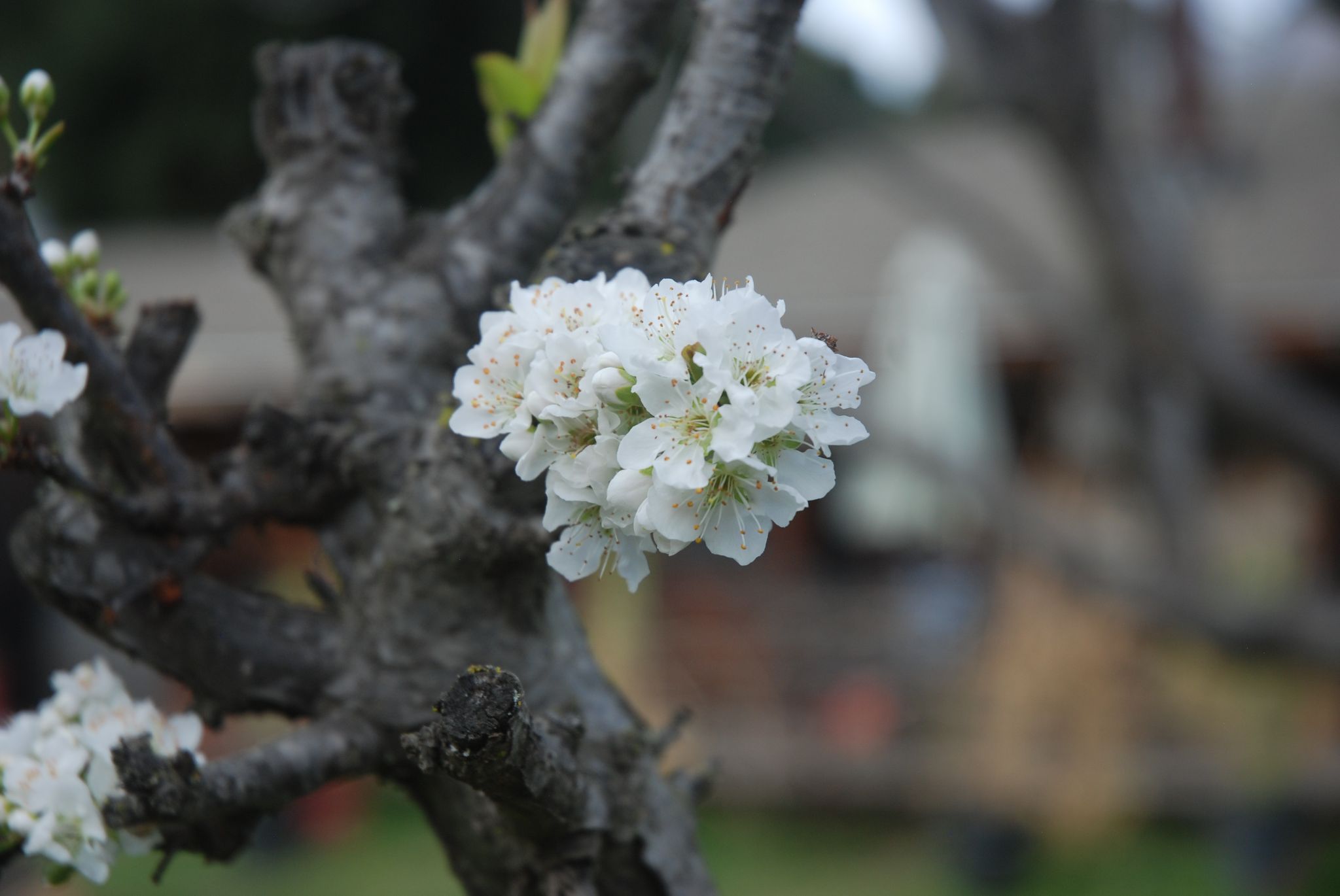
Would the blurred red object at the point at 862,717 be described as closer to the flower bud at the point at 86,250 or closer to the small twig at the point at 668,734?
the small twig at the point at 668,734

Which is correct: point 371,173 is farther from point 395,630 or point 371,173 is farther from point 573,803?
point 573,803

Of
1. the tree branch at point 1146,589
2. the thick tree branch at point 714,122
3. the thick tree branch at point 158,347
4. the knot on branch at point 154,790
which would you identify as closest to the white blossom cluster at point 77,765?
the knot on branch at point 154,790

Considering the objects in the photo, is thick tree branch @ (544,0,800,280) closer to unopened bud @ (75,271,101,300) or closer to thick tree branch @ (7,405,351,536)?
thick tree branch @ (7,405,351,536)

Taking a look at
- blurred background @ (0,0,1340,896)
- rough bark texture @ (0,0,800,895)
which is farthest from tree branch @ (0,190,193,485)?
blurred background @ (0,0,1340,896)

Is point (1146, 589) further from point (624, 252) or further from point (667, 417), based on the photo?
point (667, 417)

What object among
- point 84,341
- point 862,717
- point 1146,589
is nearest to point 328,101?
point 84,341

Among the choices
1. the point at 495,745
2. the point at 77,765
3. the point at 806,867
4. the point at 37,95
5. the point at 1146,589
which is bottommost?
the point at 77,765

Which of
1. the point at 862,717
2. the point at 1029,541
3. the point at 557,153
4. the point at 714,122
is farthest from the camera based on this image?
the point at 862,717
